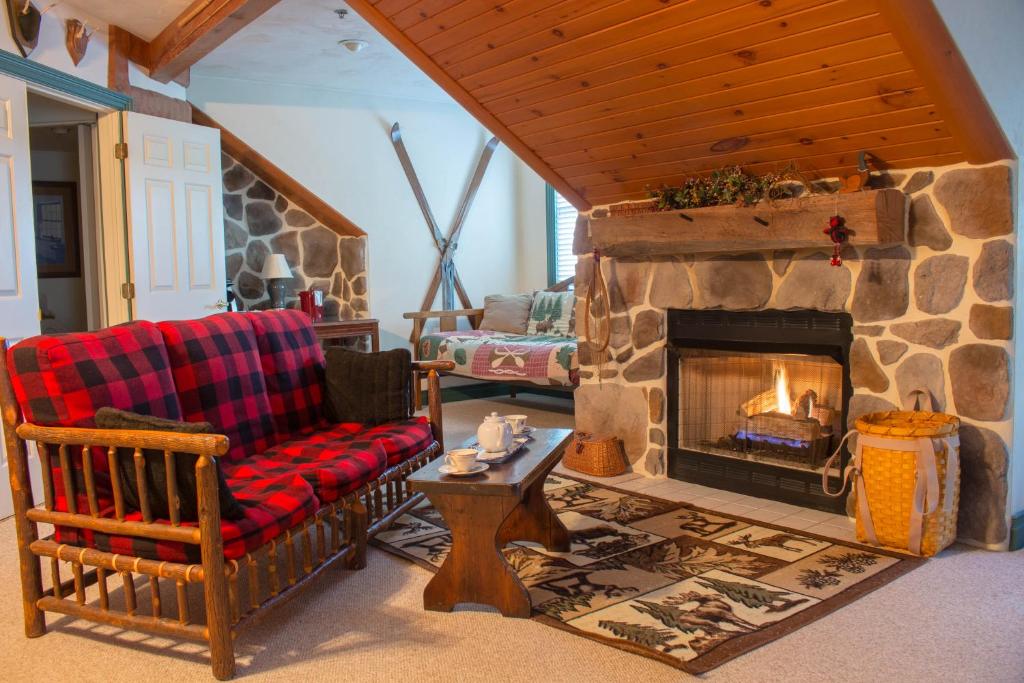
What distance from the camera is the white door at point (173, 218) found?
15.0 feet

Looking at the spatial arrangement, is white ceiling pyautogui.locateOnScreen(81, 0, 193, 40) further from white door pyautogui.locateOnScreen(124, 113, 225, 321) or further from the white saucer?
the white saucer

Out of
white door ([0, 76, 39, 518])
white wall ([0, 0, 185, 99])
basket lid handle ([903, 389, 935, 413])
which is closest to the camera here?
basket lid handle ([903, 389, 935, 413])

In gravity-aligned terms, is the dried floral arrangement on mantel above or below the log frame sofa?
above

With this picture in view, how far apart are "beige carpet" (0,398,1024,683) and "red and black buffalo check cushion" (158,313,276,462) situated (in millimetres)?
699

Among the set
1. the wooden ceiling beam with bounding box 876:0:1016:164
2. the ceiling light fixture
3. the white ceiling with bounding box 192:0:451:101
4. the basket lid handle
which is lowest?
the basket lid handle

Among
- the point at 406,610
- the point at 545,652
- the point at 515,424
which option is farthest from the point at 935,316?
the point at 406,610

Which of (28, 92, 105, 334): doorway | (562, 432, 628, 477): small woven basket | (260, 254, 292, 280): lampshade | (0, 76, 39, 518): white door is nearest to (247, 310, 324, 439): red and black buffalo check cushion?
(0, 76, 39, 518): white door

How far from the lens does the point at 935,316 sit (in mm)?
3016

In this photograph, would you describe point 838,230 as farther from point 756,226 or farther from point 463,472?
point 463,472

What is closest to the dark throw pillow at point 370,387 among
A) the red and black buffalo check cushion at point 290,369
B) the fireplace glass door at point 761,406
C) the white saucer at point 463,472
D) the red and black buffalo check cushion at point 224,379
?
the red and black buffalo check cushion at point 290,369

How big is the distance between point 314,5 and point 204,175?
1302 millimetres

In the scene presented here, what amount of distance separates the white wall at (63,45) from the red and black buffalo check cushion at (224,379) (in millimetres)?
1785

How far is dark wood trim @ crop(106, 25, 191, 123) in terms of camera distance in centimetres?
448

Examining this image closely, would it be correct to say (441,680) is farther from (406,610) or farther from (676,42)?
(676,42)
